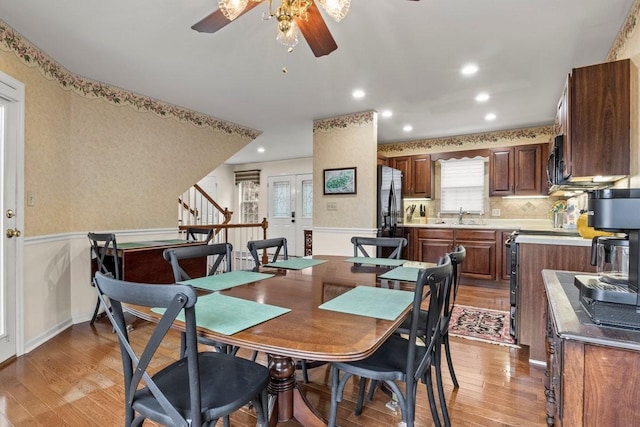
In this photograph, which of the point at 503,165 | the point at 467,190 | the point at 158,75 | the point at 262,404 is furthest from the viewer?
the point at 467,190

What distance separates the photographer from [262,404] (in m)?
1.18

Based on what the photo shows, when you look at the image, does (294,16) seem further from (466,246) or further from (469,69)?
(466,246)

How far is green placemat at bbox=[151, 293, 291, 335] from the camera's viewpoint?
3.41 ft

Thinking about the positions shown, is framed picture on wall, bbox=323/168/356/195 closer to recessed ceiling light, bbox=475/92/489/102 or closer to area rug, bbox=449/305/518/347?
recessed ceiling light, bbox=475/92/489/102

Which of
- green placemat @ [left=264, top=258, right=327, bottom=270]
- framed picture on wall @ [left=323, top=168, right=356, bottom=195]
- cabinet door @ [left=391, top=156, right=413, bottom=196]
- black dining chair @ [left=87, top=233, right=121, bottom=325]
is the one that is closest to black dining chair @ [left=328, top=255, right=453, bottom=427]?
green placemat @ [left=264, top=258, right=327, bottom=270]

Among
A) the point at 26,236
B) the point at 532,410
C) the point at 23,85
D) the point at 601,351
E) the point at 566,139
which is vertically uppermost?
the point at 23,85

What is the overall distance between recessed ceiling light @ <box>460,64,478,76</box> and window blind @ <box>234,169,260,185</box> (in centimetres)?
581

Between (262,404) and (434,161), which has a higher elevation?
(434,161)

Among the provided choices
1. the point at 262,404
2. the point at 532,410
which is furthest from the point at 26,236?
the point at 532,410

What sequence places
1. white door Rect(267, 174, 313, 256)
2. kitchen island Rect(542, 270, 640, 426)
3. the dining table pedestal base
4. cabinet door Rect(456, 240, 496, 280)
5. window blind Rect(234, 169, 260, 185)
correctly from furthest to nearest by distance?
window blind Rect(234, 169, 260, 185)
white door Rect(267, 174, 313, 256)
cabinet door Rect(456, 240, 496, 280)
the dining table pedestal base
kitchen island Rect(542, 270, 640, 426)

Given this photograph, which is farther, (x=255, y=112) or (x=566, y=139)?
(x=255, y=112)

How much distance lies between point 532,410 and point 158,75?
3818 millimetres

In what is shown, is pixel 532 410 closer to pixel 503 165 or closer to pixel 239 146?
pixel 503 165

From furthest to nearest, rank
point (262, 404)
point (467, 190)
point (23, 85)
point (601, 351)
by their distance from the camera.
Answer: point (467, 190), point (23, 85), point (262, 404), point (601, 351)
